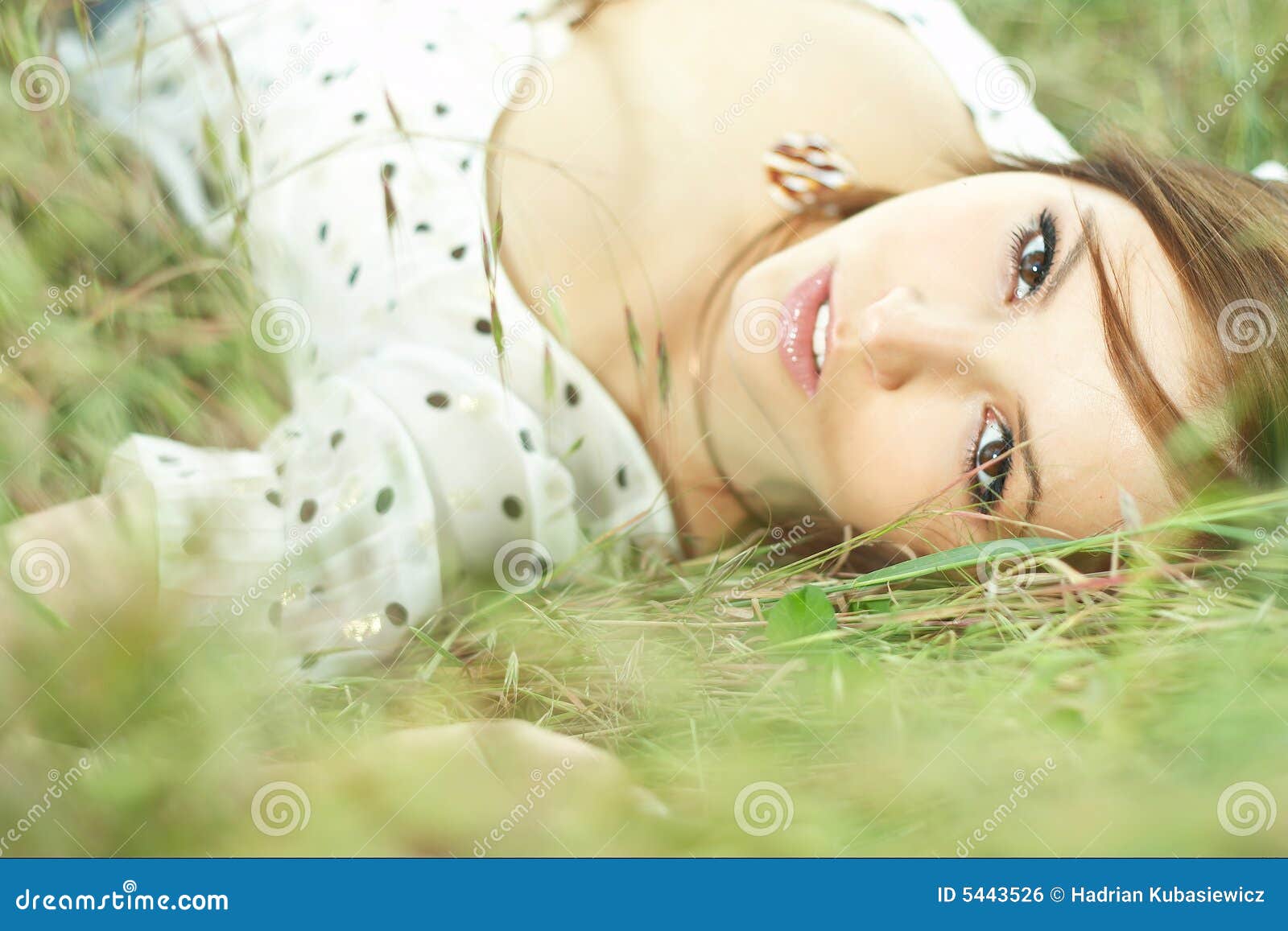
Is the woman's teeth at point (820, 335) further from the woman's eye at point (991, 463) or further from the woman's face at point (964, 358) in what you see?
the woman's eye at point (991, 463)

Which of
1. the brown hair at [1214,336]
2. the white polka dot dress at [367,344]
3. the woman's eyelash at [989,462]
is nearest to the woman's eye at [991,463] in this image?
the woman's eyelash at [989,462]

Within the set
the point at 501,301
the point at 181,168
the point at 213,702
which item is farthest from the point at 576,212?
the point at 213,702

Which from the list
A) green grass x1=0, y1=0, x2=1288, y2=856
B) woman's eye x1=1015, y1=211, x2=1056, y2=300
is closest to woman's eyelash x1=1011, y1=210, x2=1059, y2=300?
woman's eye x1=1015, y1=211, x2=1056, y2=300

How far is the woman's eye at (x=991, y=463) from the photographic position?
916mm

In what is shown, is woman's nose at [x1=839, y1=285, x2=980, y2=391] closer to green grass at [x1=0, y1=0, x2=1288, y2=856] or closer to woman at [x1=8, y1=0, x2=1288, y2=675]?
woman at [x1=8, y1=0, x2=1288, y2=675]

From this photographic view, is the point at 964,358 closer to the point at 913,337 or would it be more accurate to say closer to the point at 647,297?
the point at 913,337

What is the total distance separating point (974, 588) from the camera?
868 mm

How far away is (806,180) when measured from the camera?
3.88ft

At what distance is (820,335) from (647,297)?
23 cm

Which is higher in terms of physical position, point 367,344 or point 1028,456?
point 367,344

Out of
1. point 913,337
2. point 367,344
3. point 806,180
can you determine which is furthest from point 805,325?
point 367,344

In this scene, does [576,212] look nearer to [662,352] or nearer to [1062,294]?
[662,352]

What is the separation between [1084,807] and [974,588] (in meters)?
0.37

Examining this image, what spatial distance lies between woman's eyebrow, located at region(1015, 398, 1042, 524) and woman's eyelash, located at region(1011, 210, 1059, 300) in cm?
12
